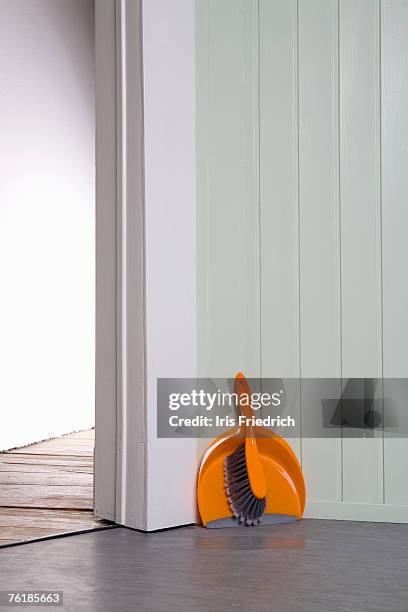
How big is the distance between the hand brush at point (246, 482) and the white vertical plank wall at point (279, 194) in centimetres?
14

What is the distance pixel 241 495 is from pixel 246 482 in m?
0.03

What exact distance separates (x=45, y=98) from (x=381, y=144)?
1.95m

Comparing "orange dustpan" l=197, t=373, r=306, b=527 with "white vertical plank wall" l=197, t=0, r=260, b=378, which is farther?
"white vertical plank wall" l=197, t=0, r=260, b=378

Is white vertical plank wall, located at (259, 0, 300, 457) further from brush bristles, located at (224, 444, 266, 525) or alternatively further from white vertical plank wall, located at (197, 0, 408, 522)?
brush bristles, located at (224, 444, 266, 525)

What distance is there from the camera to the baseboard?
147 cm

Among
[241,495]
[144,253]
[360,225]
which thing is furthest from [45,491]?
[360,225]

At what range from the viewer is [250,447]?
146 centimetres

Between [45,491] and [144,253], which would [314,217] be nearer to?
[144,253]

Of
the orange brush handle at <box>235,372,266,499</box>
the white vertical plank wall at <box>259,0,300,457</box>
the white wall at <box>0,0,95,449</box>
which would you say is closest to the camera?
the orange brush handle at <box>235,372,266,499</box>

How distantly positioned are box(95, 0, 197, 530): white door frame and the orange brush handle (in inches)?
4.0

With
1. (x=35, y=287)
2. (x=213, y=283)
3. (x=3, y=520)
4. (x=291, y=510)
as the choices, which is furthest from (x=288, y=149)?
(x=35, y=287)

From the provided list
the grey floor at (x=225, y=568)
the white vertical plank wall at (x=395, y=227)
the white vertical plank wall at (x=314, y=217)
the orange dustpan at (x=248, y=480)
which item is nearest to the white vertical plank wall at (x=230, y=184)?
the white vertical plank wall at (x=314, y=217)

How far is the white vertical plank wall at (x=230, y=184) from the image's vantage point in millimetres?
1562

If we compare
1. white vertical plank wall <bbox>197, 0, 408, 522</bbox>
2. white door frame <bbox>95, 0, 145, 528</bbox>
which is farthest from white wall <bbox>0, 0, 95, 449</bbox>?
white vertical plank wall <bbox>197, 0, 408, 522</bbox>
